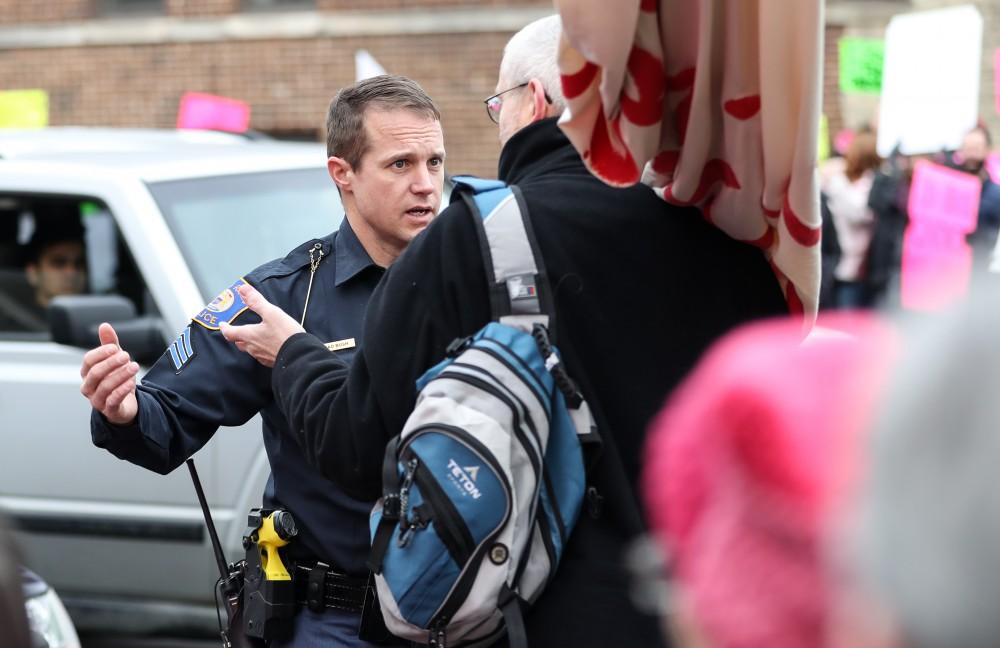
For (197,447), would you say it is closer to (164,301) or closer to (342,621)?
(342,621)

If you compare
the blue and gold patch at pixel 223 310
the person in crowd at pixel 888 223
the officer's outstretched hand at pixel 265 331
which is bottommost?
the person in crowd at pixel 888 223

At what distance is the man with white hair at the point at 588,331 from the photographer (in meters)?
2.03

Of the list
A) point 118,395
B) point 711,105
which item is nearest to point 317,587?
point 118,395

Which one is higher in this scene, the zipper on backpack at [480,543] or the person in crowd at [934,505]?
the person in crowd at [934,505]

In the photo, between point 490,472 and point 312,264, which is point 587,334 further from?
point 312,264

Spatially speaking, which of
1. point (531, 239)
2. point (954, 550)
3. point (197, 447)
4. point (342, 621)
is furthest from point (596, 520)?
point (954, 550)

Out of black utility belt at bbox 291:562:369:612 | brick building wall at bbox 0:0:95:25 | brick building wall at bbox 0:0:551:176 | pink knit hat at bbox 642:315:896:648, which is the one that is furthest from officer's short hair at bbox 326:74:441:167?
brick building wall at bbox 0:0:95:25

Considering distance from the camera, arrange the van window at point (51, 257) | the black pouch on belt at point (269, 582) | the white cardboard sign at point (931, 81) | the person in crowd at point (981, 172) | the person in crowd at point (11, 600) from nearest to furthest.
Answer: the person in crowd at point (11, 600)
the black pouch on belt at point (269, 582)
the van window at point (51, 257)
the white cardboard sign at point (931, 81)
the person in crowd at point (981, 172)

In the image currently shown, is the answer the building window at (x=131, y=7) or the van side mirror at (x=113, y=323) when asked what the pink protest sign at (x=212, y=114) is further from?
the van side mirror at (x=113, y=323)

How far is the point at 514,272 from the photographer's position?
6.61 ft

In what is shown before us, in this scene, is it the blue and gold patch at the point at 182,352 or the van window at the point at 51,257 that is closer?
the blue and gold patch at the point at 182,352

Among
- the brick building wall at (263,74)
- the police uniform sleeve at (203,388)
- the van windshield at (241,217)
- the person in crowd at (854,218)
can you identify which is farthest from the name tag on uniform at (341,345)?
the brick building wall at (263,74)

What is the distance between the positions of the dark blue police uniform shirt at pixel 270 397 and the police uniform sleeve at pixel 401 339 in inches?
21.9

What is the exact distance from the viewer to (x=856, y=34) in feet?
48.0
